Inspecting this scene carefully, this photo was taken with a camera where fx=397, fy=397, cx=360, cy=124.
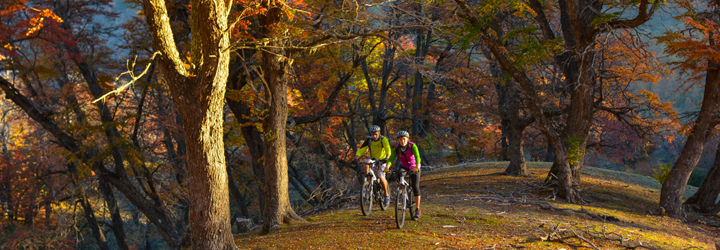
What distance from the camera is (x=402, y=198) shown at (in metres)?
7.01

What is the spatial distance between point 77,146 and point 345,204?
8.52 m

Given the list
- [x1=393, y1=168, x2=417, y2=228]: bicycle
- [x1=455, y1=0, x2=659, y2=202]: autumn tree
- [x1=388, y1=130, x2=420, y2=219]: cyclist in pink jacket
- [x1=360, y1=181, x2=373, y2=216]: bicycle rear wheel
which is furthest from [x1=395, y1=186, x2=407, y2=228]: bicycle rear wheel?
[x1=455, y1=0, x2=659, y2=202]: autumn tree

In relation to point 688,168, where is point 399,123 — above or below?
above

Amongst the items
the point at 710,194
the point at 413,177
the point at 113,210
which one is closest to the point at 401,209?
the point at 413,177

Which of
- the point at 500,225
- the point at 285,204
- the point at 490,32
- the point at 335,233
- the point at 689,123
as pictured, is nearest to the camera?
the point at 335,233

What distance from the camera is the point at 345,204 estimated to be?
35.8 ft

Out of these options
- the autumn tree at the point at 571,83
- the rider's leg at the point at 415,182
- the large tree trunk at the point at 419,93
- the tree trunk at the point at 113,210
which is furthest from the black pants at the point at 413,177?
the tree trunk at the point at 113,210

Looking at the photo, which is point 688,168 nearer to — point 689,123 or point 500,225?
point 689,123

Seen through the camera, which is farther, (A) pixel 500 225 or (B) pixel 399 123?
(B) pixel 399 123

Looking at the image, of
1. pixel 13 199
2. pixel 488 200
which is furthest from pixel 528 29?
pixel 13 199

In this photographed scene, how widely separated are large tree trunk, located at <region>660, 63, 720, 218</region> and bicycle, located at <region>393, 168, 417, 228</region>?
7.14m

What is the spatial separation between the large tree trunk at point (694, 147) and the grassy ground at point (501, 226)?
1.96ft

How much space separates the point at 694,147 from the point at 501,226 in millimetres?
6289

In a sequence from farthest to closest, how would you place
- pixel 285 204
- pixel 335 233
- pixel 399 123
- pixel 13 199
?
pixel 399 123 → pixel 13 199 → pixel 285 204 → pixel 335 233
